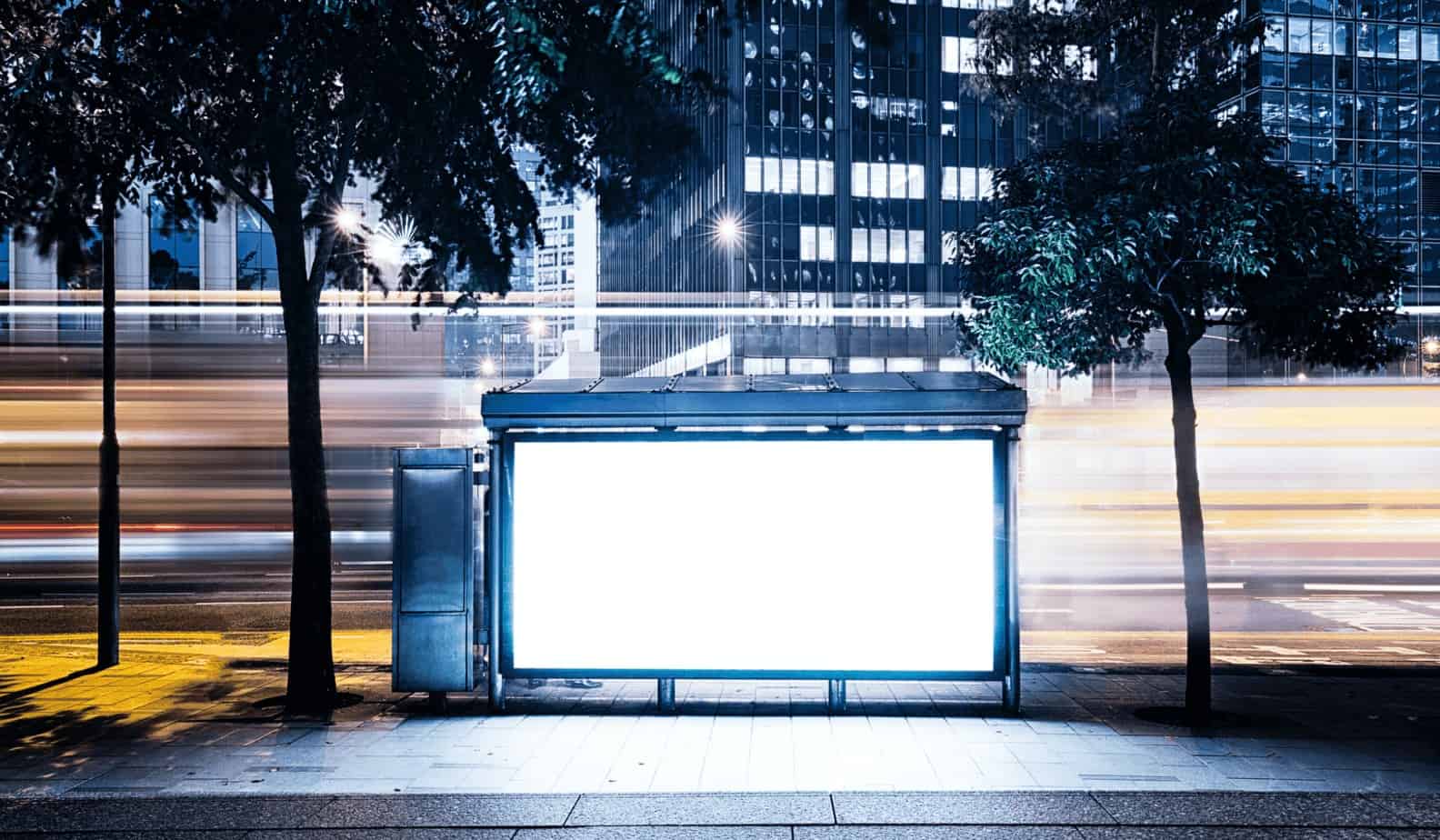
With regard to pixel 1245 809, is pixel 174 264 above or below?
above

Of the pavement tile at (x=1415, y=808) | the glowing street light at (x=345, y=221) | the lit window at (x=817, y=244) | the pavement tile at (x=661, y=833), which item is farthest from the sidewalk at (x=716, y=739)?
the lit window at (x=817, y=244)

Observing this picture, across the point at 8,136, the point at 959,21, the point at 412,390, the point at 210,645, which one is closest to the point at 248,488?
the point at 412,390

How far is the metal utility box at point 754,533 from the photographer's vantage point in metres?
8.68

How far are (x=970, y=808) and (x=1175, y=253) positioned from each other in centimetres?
478

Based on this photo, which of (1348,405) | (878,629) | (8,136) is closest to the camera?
(878,629)

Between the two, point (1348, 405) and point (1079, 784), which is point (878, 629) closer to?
point (1079, 784)

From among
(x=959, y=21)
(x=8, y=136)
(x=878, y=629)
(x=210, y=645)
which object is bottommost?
(x=210, y=645)

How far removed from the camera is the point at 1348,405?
32.7 meters

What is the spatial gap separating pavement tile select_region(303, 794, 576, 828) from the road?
3.50 meters

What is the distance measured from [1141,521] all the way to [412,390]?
2319 centimetres

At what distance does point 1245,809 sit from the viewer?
6.20m

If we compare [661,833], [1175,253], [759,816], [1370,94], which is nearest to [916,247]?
[1370,94]

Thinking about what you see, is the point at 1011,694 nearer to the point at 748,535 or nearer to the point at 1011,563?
the point at 1011,563

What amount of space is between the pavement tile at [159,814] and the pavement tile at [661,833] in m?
1.33
